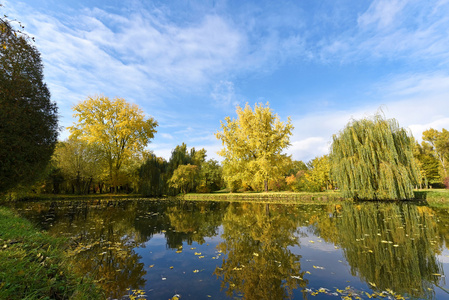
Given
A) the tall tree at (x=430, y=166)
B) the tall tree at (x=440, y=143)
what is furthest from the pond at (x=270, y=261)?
the tall tree at (x=440, y=143)

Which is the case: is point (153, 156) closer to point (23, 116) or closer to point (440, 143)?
point (23, 116)

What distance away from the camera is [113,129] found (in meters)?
26.5

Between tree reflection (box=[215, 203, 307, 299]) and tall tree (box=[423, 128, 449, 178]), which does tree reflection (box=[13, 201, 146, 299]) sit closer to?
tree reflection (box=[215, 203, 307, 299])

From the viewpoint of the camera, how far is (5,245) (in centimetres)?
376

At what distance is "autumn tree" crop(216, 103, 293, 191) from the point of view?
23.0 metres

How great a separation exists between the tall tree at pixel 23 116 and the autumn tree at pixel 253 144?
55.1 ft

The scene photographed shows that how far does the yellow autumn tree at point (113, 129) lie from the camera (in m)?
25.6

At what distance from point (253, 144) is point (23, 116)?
1859 cm

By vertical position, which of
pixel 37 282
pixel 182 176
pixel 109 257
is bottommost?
pixel 109 257

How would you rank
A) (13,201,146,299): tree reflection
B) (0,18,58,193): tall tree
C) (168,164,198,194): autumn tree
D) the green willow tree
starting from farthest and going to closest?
(168,164,198,194): autumn tree < the green willow tree < (0,18,58,193): tall tree < (13,201,146,299): tree reflection

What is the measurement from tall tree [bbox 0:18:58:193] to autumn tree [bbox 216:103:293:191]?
1681 cm

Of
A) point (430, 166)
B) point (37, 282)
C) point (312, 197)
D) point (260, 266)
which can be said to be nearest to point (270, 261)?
point (260, 266)

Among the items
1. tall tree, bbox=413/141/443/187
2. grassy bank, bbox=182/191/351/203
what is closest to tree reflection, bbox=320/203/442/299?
grassy bank, bbox=182/191/351/203

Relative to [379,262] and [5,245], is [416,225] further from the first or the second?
[5,245]
